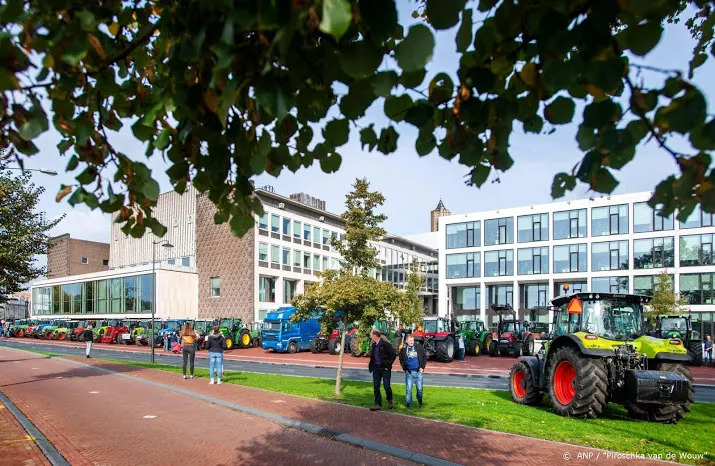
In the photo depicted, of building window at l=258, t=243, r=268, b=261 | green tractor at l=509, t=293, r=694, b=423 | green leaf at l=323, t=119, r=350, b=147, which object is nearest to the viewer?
green leaf at l=323, t=119, r=350, b=147

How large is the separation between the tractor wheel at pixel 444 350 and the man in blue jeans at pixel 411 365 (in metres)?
16.4

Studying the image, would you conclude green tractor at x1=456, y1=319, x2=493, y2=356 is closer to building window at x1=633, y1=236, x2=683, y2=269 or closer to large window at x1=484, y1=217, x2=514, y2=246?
building window at x1=633, y1=236, x2=683, y2=269

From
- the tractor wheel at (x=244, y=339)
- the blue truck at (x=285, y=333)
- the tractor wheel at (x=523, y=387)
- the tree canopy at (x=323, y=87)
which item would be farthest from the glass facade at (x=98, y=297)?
the tree canopy at (x=323, y=87)

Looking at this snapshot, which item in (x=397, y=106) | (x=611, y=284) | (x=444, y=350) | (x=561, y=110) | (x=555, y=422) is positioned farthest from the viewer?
(x=611, y=284)

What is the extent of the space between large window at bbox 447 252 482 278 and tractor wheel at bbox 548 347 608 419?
152ft

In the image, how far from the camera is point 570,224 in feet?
171

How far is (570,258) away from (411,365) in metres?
42.9

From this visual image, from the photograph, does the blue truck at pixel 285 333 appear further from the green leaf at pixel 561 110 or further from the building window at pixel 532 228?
the green leaf at pixel 561 110

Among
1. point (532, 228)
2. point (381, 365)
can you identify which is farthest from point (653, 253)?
point (381, 365)

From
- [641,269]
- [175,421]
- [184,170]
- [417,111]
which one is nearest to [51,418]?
[175,421]

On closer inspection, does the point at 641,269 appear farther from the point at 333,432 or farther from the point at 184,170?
the point at 184,170

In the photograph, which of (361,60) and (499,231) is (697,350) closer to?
(499,231)

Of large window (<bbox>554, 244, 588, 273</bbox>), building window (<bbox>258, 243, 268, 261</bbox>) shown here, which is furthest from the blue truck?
large window (<bbox>554, 244, 588, 273</bbox>)

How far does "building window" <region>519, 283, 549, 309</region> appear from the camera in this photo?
5416 cm
